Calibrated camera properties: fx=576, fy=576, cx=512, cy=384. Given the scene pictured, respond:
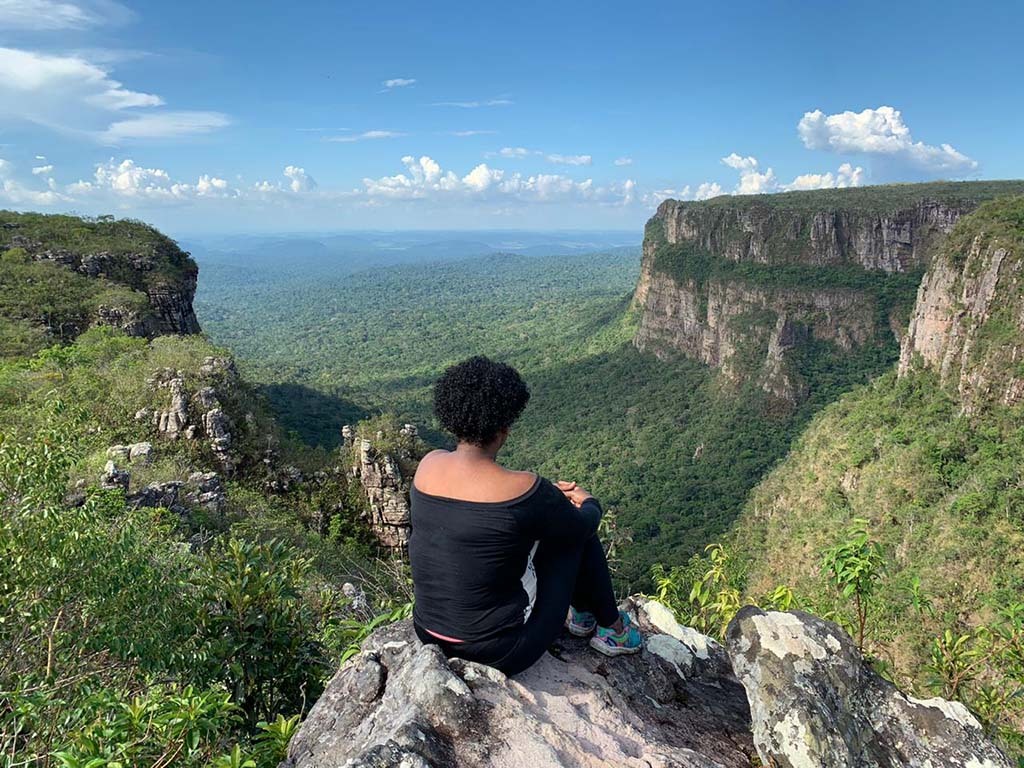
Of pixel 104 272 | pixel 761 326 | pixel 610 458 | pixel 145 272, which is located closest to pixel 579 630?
pixel 104 272

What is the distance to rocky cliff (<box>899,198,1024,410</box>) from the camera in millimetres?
27359

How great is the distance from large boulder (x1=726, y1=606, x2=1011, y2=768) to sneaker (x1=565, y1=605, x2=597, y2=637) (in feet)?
2.58

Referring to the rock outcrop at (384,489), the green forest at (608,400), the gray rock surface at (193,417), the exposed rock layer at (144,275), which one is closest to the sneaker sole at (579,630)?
the green forest at (608,400)

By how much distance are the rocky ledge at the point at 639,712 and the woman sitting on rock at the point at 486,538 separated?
17 cm

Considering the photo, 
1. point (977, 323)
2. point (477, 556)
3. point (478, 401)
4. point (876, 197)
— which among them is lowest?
point (977, 323)

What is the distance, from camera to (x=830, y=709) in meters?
2.95

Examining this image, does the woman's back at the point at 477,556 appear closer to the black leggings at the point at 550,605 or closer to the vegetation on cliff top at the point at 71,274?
the black leggings at the point at 550,605

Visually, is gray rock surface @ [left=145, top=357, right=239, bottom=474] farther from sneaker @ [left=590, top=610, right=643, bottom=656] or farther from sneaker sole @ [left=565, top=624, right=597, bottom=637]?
sneaker @ [left=590, top=610, right=643, bottom=656]

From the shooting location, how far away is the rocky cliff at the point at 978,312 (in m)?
27.4

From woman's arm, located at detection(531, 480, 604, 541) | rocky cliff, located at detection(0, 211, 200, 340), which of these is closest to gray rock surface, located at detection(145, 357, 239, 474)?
rocky cliff, located at detection(0, 211, 200, 340)

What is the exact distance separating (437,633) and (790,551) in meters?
30.1

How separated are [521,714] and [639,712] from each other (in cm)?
89

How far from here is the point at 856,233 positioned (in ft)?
197

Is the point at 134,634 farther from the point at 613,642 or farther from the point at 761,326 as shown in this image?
the point at 761,326
